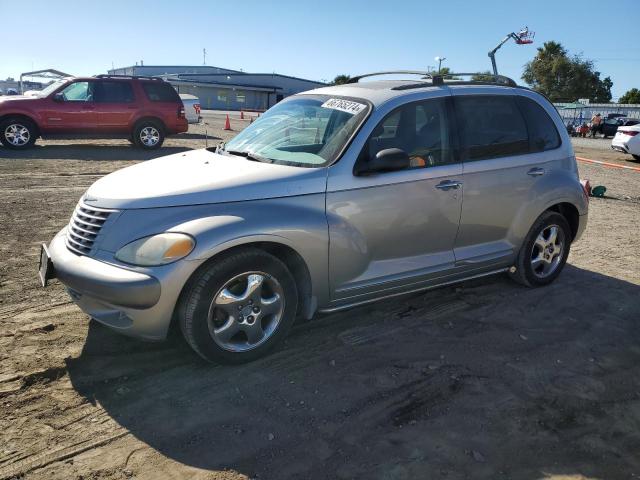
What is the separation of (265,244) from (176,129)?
501 inches

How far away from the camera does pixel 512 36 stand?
3306cm

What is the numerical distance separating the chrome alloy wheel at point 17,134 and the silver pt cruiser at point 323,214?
1134 centimetres

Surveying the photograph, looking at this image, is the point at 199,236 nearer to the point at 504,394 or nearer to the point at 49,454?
the point at 49,454

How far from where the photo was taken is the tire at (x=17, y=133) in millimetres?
13320

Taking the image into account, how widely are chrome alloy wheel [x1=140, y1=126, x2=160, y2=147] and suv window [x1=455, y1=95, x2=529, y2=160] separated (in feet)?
39.8

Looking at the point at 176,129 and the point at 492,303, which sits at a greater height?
the point at 176,129

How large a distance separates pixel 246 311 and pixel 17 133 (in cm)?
1283

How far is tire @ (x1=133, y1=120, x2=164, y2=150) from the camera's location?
47.9 ft

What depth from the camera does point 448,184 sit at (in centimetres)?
412

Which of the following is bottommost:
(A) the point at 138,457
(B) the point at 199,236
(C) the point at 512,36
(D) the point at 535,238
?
(A) the point at 138,457

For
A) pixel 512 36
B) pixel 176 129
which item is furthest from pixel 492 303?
pixel 512 36

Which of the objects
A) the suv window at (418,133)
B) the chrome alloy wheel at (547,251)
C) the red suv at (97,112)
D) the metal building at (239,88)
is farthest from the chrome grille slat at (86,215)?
the metal building at (239,88)

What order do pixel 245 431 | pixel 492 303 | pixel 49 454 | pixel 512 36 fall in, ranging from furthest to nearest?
pixel 512 36
pixel 492 303
pixel 245 431
pixel 49 454

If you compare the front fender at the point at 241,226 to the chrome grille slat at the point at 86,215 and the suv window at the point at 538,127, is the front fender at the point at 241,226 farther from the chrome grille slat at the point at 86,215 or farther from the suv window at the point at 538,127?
the suv window at the point at 538,127
